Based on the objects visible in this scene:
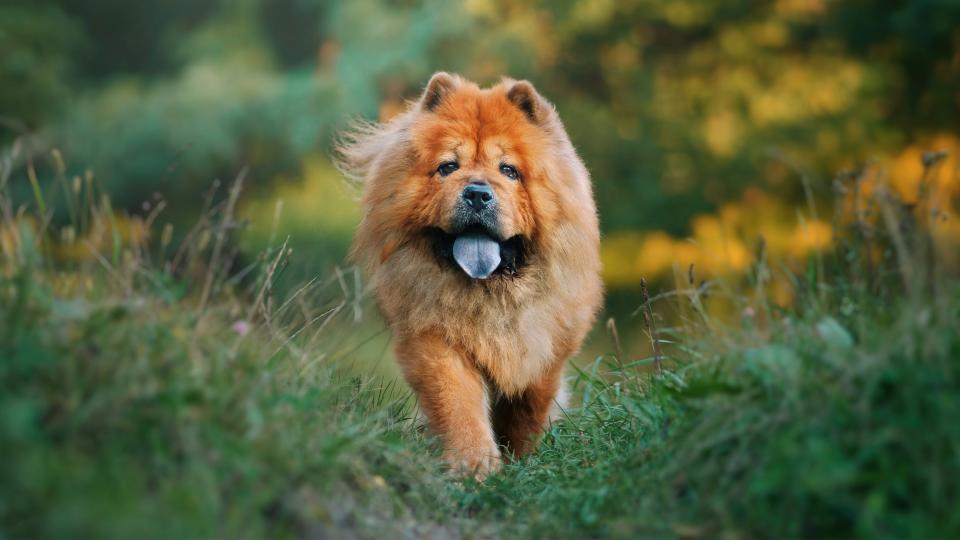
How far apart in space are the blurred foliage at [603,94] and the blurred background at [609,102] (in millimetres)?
31

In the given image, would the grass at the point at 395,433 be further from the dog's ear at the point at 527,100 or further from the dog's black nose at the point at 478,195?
the dog's ear at the point at 527,100

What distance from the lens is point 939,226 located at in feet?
12.8

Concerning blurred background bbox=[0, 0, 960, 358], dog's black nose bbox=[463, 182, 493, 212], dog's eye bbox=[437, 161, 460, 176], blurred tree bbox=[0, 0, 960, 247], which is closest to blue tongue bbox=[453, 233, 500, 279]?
dog's black nose bbox=[463, 182, 493, 212]

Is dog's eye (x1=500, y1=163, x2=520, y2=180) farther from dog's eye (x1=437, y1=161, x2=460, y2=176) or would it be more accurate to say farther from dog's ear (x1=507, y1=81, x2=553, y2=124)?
dog's ear (x1=507, y1=81, x2=553, y2=124)

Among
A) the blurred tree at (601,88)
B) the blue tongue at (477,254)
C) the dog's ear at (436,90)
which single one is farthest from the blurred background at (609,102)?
the blue tongue at (477,254)

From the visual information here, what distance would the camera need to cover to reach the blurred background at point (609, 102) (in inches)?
571

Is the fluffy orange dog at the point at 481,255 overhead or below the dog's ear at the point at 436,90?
below

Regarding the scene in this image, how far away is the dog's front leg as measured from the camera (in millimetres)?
4812

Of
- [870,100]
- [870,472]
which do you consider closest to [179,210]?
[870,100]

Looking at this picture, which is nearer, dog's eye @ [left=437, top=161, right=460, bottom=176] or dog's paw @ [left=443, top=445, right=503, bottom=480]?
dog's paw @ [left=443, top=445, right=503, bottom=480]

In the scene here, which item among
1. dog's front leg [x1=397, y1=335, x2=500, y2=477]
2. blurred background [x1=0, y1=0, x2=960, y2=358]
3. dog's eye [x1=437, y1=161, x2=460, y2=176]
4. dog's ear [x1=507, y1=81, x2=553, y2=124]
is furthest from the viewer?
blurred background [x1=0, y1=0, x2=960, y2=358]

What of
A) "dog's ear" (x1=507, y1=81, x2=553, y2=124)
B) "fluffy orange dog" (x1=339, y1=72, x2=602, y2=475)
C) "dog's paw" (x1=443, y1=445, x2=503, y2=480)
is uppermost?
"dog's ear" (x1=507, y1=81, x2=553, y2=124)

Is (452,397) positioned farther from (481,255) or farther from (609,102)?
(609,102)

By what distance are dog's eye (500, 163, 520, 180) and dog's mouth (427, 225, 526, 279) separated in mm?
313
